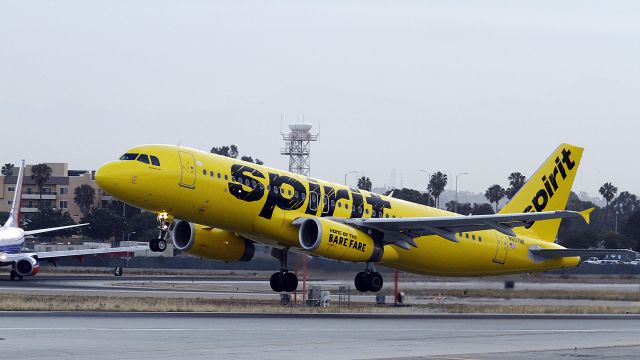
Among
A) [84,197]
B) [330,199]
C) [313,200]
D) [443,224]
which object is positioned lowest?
[443,224]

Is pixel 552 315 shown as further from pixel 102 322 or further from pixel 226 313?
pixel 102 322

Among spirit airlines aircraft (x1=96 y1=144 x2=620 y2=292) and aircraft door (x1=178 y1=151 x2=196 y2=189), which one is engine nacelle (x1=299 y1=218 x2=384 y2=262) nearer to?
spirit airlines aircraft (x1=96 y1=144 x2=620 y2=292)

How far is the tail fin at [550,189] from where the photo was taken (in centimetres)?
5803

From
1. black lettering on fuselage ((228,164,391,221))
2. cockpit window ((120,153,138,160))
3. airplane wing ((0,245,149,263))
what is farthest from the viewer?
airplane wing ((0,245,149,263))

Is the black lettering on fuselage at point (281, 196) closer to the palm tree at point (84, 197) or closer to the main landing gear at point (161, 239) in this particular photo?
the main landing gear at point (161, 239)

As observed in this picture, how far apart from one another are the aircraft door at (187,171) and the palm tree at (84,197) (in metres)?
144

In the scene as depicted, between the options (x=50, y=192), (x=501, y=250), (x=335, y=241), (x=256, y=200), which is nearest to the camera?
(x=256, y=200)

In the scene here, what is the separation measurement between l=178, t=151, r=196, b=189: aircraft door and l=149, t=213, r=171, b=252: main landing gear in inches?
62.6

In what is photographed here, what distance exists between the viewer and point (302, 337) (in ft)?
101

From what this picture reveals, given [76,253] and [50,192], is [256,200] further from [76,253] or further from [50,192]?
[50,192]

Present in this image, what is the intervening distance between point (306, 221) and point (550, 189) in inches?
699

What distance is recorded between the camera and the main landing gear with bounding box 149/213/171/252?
4262 centimetres

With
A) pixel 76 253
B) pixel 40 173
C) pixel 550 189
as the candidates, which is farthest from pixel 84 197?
pixel 550 189

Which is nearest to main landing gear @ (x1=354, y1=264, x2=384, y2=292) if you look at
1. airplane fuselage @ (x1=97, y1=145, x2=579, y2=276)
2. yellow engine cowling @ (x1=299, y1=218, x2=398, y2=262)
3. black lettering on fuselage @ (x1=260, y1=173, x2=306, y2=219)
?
airplane fuselage @ (x1=97, y1=145, x2=579, y2=276)
